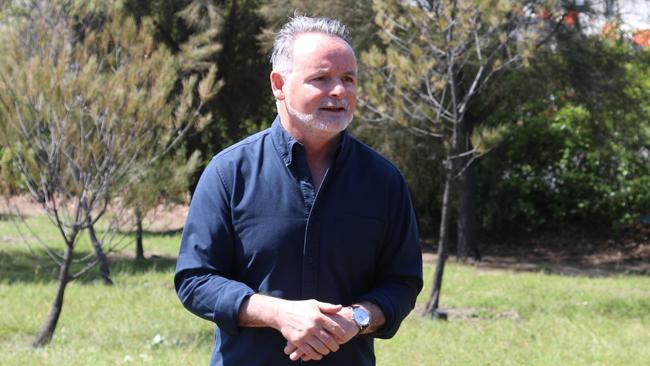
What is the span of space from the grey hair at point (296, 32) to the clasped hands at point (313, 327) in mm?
716

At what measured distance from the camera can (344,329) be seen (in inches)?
103

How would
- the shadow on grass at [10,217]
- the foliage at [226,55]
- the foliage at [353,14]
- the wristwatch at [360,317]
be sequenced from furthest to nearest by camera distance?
the foliage at [226,55] → the foliage at [353,14] → the shadow on grass at [10,217] → the wristwatch at [360,317]

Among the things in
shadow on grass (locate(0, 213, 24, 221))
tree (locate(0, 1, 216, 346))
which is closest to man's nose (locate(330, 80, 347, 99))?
tree (locate(0, 1, 216, 346))

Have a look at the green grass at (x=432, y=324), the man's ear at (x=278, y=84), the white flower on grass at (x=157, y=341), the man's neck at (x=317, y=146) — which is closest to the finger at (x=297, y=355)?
the man's neck at (x=317, y=146)

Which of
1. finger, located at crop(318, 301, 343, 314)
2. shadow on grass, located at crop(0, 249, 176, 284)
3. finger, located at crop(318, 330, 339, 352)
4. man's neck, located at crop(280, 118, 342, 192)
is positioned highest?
man's neck, located at crop(280, 118, 342, 192)

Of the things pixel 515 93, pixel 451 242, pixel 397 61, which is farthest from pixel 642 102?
pixel 397 61

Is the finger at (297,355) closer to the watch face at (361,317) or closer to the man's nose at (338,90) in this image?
the watch face at (361,317)

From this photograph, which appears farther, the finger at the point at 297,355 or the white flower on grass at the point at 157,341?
the white flower on grass at the point at 157,341

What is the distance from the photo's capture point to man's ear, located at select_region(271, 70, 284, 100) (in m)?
2.88

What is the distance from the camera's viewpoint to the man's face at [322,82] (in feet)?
8.98

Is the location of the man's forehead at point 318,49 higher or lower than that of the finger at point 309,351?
higher

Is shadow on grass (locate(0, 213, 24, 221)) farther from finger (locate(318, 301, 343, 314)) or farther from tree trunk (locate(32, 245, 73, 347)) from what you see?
finger (locate(318, 301, 343, 314))

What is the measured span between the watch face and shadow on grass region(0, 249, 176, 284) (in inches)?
431

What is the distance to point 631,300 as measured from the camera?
1142 cm
